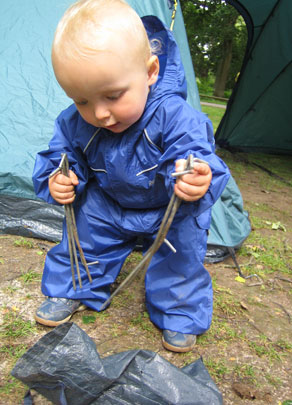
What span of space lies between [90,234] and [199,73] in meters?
24.0

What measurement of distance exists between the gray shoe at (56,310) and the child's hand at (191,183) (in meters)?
0.79

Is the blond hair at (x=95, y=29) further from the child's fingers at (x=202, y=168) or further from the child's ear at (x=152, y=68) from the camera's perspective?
the child's fingers at (x=202, y=168)

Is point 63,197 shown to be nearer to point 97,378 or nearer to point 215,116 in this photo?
point 97,378

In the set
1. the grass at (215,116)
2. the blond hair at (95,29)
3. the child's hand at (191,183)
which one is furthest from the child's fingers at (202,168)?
the grass at (215,116)

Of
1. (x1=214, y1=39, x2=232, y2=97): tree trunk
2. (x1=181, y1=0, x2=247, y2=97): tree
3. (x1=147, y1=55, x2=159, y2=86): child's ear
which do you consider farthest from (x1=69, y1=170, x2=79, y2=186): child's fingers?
(x1=214, y1=39, x2=232, y2=97): tree trunk

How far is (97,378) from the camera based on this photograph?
1067 millimetres

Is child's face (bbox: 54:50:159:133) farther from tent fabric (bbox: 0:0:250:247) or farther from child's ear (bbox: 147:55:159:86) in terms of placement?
tent fabric (bbox: 0:0:250:247)

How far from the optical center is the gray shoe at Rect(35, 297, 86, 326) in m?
1.59

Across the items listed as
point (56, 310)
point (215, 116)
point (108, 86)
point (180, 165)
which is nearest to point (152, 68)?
point (108, 86)

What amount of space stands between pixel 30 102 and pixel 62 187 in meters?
1.15

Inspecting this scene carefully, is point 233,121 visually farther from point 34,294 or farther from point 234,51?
point 234,51

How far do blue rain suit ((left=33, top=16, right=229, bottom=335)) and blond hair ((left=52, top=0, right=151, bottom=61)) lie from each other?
0.27 meters

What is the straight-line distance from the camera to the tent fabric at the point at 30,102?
2.25 meters

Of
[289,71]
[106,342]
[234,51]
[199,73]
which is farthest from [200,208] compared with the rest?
[199,73]
